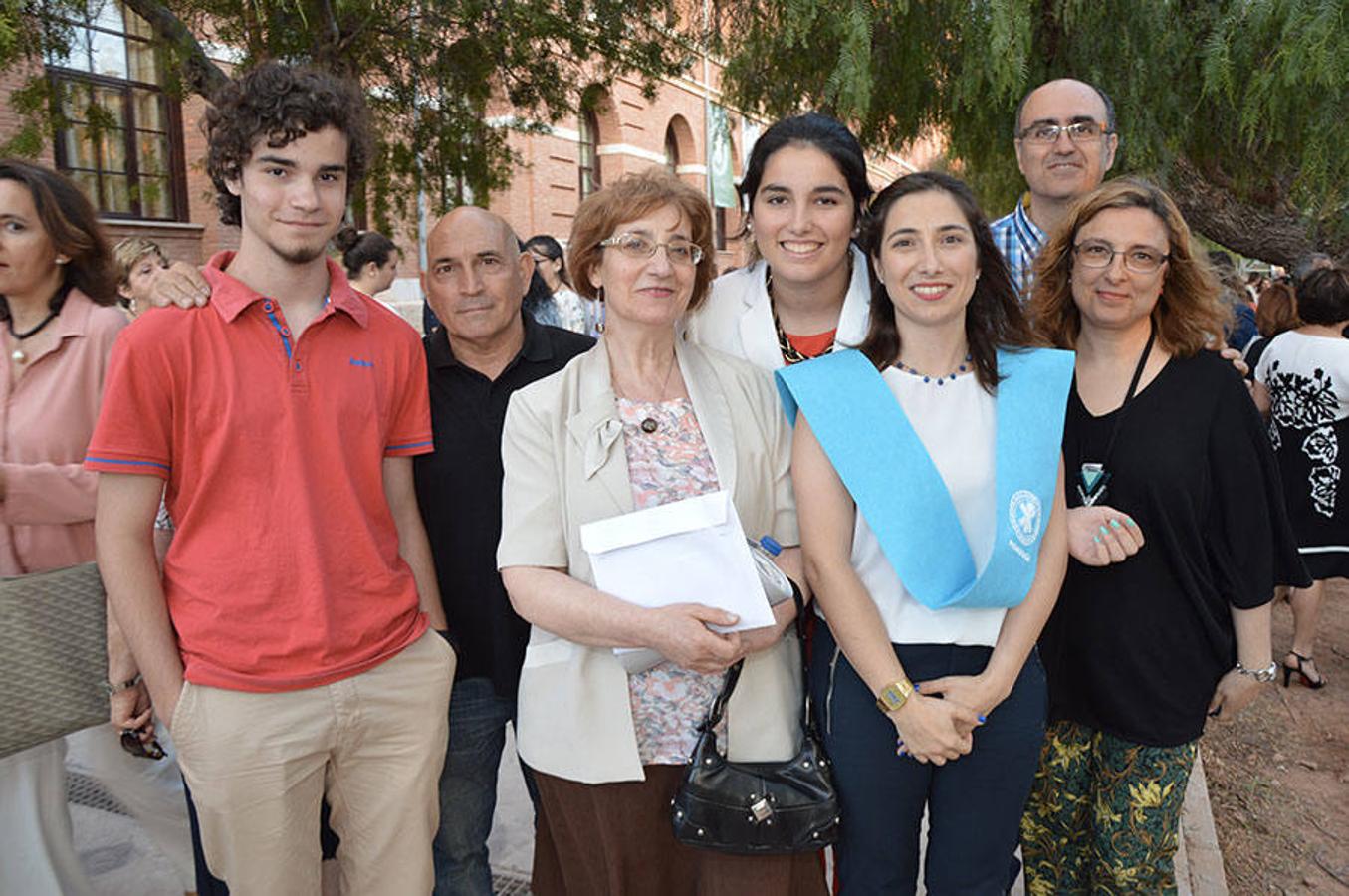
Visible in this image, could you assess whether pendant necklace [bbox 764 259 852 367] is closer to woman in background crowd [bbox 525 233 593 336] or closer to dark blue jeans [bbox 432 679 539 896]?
dark blue jeans [bbox 432 679 539 896]

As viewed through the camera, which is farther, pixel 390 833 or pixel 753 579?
pixel 390 833

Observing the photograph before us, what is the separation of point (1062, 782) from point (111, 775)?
8.49 ft

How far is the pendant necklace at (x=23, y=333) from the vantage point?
2.29 m

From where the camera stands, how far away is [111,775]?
262 cm

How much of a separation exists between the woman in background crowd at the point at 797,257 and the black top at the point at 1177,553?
628 millimetres

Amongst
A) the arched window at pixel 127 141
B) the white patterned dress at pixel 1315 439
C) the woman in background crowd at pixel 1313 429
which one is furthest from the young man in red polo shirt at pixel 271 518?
the arched window at pixel 127 141

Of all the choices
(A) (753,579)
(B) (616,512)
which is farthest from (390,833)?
(A) (753,579)

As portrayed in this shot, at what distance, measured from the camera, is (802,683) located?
2105 millimetres

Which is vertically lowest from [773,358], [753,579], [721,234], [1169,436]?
[753,579]

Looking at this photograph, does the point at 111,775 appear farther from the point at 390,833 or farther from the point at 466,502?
the point at 466,502

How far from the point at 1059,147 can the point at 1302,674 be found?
3.35m

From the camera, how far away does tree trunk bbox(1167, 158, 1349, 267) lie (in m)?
5.77

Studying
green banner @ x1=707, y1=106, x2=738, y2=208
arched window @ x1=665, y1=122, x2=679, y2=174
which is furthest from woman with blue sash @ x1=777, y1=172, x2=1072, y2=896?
arched window @ x1=665, y1=122, x2=679, y2=174

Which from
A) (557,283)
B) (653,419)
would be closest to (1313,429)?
(653,419)
